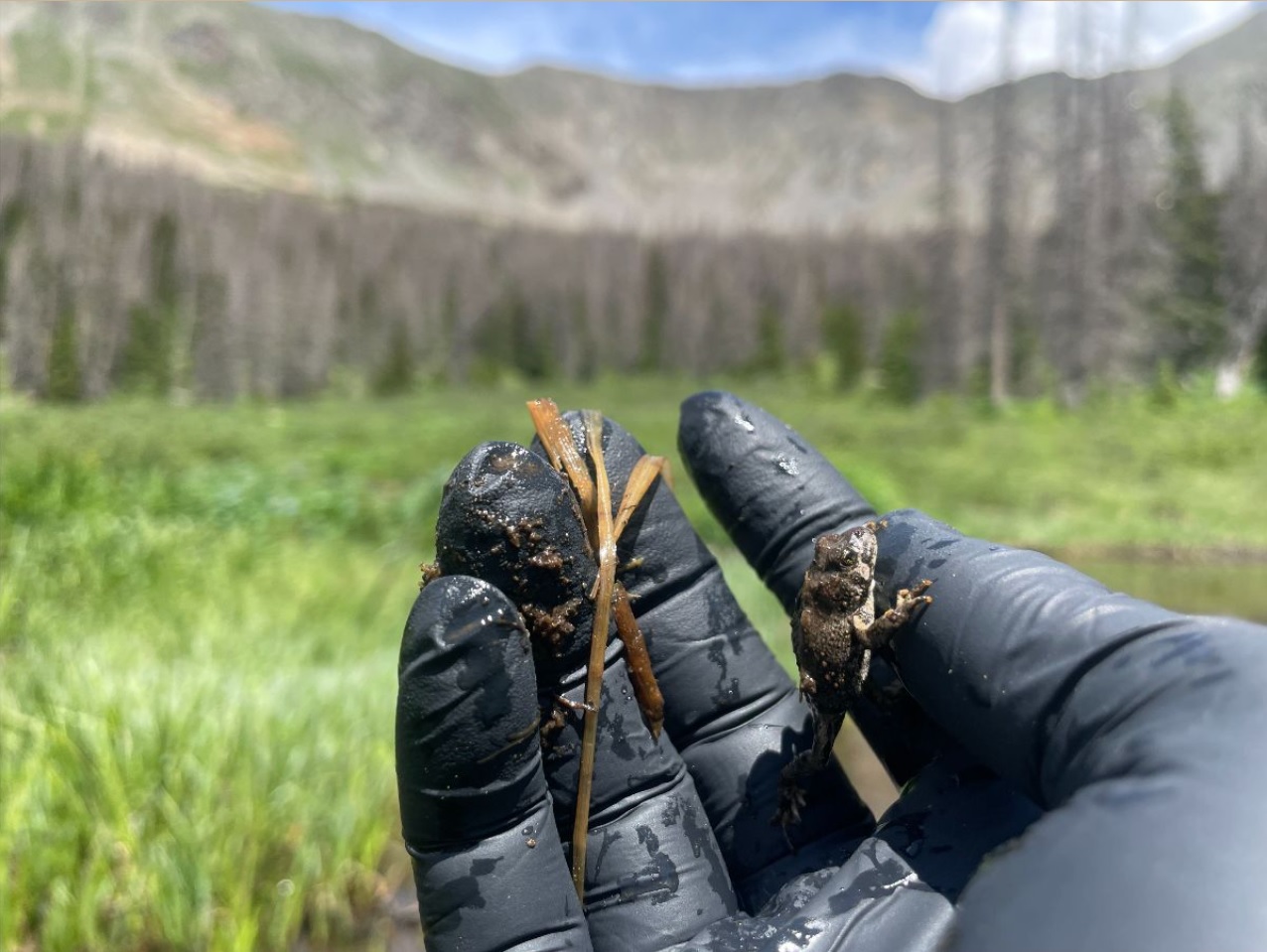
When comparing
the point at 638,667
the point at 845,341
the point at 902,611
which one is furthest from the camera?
the point at 845,341

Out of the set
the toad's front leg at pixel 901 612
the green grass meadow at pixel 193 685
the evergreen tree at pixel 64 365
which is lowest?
the green grass meadow at pixel 193 685

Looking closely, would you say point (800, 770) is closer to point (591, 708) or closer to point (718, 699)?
point (718, 699)

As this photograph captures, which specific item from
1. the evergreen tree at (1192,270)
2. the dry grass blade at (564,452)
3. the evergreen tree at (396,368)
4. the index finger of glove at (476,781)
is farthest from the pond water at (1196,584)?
the evergreen tree at (396,368)

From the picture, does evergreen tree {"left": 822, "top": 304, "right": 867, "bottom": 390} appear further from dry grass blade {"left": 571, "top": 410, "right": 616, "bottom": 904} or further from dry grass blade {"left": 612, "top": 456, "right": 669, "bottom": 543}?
dry grass blade {"left": 571, "top": 410, "right": 616, "bottom": 904}

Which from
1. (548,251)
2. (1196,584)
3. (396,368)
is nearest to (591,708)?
(1196,584)

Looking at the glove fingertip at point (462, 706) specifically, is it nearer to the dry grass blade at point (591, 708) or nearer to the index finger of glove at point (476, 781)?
the index finger of glove at point (476, 781)

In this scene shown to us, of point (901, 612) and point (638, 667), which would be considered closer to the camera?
point (901, 612)

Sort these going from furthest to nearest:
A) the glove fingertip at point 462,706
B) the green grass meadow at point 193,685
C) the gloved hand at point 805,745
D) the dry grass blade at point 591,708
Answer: the green grass meadow at point 193,685 < the dry grass blade at point 591,708 < the glove fingertip at point 462,706 < the gloved hand at point 805,745

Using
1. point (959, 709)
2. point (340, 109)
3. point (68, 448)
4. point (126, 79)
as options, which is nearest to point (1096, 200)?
point (68, 448)
